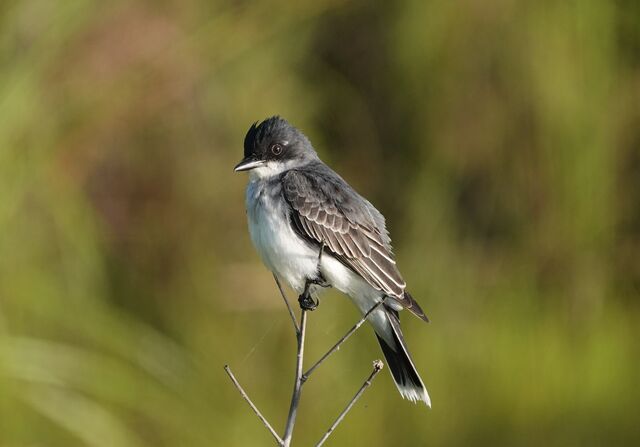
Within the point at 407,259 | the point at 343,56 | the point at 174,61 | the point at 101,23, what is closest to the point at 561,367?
the point at 407,259

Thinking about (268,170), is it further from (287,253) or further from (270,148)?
(287,253)

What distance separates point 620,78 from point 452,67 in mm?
879

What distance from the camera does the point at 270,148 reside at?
12.8ft

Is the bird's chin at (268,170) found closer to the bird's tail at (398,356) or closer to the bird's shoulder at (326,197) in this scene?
the bird's shoulder at (326,197)

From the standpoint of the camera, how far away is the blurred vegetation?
5441 millimetres

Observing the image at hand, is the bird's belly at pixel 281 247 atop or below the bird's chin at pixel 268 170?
below

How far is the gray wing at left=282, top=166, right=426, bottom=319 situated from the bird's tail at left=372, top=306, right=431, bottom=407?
0.15m

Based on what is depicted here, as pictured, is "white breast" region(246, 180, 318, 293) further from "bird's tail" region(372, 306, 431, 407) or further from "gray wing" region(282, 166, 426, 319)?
"bird's tail" region(372, 306, 431, 407)

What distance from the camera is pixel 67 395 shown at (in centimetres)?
520

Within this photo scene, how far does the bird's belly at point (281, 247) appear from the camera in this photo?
3594mm

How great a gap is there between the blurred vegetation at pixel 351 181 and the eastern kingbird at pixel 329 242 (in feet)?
5.96

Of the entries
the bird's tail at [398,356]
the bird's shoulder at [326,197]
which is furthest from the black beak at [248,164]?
the bird's tail at [398,356]

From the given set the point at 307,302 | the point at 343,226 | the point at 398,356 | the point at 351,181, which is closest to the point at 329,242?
the point at 343,226

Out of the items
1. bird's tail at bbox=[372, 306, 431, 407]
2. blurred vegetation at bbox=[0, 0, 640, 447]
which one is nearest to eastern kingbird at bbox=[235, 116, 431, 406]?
bird's tail at bbox=[372, 306, 431, 407]
